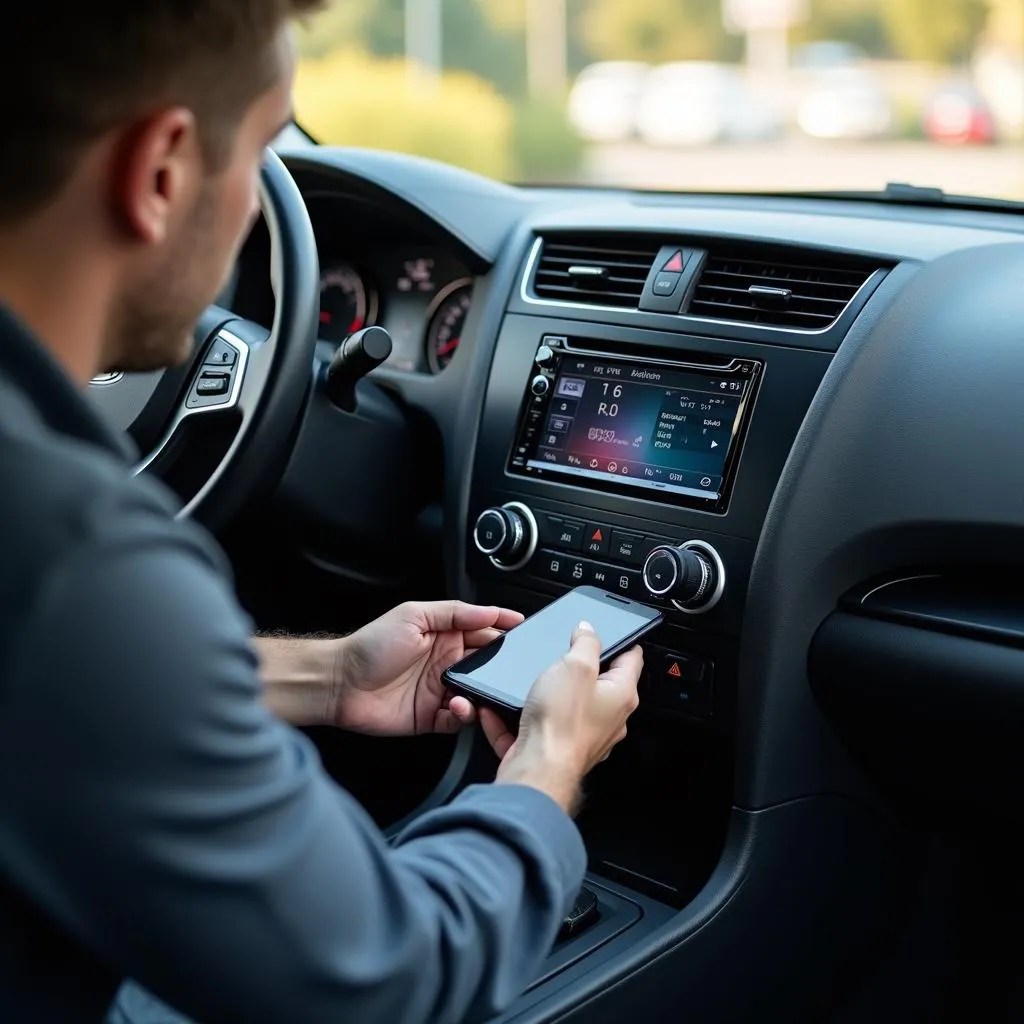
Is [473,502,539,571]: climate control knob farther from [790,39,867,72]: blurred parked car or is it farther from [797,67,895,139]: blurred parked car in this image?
[790,39,867,72]: blurred parked car

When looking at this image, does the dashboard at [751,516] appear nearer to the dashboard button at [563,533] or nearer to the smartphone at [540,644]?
the dashboard button at [563,533]

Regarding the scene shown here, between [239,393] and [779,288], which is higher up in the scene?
[779,288]

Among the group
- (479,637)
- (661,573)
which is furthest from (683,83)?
(479,637)

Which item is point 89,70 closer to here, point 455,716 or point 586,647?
point 586,647

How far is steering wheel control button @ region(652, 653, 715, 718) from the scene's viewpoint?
188cm

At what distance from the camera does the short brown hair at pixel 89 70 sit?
89 centimetres

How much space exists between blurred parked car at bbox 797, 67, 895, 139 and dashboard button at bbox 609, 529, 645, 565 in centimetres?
1345

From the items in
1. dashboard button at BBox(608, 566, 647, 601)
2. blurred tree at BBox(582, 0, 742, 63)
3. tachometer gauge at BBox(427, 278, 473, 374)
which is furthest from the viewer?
blurred tree at BBox(582, 0, 742, 63)

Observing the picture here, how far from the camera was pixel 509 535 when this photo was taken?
6.75 ft

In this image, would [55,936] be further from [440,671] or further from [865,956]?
[865,956]

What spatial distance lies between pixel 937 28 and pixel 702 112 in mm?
3303

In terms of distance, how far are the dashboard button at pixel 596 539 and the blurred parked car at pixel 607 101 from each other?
547 inches

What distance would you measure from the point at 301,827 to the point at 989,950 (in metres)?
1.67

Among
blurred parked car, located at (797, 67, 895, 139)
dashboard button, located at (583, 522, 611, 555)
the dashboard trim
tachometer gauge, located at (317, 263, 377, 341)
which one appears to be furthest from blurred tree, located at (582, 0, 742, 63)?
dashboard button, located at (583, 522, 611, 555)
